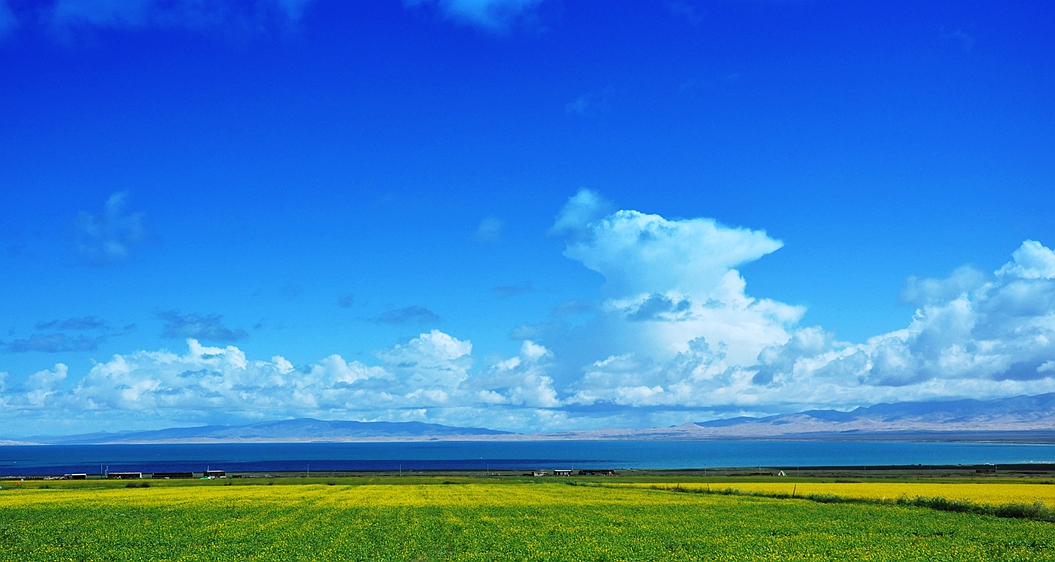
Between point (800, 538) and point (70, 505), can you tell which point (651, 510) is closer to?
point (800, 538)

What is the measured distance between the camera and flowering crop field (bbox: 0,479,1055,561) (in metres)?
35.2

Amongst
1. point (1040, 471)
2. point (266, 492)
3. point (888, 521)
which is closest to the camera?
point (888, 521)

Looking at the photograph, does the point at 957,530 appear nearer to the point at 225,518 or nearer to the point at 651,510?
the point at 651,510

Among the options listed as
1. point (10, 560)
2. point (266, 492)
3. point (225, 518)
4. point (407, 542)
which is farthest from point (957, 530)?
point (266, 492)

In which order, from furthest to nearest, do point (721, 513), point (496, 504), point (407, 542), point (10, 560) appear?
point (496, 504) → point (721, 513) → point (407, 542) → point (10, 560)

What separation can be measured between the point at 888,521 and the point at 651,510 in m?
15.0

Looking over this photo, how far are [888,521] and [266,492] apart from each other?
5534 cm

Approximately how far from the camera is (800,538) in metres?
40.3

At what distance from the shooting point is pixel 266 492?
76062mm

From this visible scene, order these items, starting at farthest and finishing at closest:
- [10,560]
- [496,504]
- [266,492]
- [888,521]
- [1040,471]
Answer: [1040,471] < [266,492] < [496,504] < [888,521] < [10,560]

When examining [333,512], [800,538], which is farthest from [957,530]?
[333,512]

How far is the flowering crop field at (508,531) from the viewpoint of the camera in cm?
3525

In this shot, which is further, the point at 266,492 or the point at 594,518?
the point at 266,492

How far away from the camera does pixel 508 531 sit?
42.8 meters
